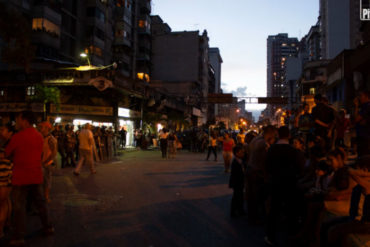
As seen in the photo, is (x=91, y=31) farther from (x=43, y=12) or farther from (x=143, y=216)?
(x=143, y=216)

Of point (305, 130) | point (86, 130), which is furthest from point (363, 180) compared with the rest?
point (86, 130)

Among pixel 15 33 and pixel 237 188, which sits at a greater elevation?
pixel 15 33

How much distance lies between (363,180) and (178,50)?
71.6 metres

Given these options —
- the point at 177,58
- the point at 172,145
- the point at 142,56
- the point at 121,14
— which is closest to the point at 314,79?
the point at 177,58

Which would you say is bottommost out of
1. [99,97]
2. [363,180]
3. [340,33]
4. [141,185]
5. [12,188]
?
[141,185]

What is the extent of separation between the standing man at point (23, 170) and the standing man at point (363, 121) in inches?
225

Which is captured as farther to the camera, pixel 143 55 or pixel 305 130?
pixel 143 55

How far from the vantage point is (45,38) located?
34.0 metres

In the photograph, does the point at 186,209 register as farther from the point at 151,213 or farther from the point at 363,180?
the point at 363,180

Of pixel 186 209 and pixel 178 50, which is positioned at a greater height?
pixel 178 50

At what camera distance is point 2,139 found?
248 inches

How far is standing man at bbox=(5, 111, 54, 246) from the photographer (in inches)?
193

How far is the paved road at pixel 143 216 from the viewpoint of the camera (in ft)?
17.1

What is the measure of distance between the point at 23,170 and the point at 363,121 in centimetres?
602
